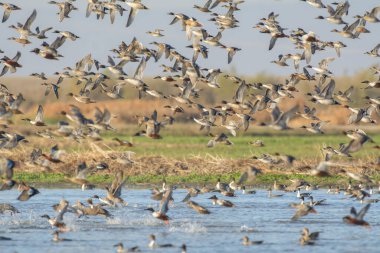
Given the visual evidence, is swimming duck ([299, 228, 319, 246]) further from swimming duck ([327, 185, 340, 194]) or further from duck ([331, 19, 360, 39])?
swimming duck ([327, 185, 340, 194])

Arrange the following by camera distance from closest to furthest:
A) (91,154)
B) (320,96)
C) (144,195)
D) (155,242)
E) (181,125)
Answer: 1. (155,242)
2. (320,96)
3. (144,195)
4. (91,154)
5. (181,125)

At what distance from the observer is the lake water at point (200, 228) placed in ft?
83.5

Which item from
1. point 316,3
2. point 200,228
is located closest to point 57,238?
point 200,228

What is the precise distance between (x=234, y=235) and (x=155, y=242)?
2.81 metres

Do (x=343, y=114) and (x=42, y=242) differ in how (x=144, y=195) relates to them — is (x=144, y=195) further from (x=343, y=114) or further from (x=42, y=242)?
(x=343, y=114)

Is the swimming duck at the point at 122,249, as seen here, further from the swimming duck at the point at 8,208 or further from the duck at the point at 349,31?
the duck at the point at 349,31

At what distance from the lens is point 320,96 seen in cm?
2923

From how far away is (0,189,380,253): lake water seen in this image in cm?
2544

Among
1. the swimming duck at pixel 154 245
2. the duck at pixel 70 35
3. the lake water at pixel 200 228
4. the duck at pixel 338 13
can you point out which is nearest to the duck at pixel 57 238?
A: the lake water at pixel 200 228

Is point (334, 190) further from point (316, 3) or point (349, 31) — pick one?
point (316, 3)

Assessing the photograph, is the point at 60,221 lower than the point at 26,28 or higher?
lower

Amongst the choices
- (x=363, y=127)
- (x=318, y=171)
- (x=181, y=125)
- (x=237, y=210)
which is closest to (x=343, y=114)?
(x=363, y=127)

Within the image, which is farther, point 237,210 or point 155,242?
point 237,210

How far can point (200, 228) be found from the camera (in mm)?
28406
